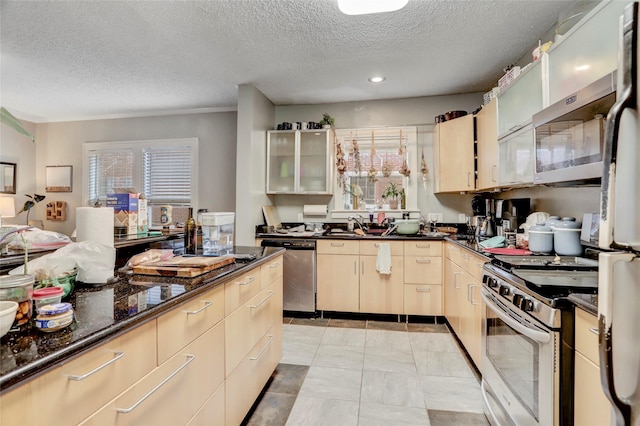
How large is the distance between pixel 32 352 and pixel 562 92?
251 centimetres

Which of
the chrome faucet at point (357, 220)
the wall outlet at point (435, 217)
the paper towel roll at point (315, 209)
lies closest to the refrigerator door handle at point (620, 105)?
the chrome faucet at point (357, 220)

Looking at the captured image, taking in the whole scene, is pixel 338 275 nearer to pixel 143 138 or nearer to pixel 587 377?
pixel 587 377

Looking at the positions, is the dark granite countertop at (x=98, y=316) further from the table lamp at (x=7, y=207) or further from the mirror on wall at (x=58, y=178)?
the mirror on wall at (x=58, y=178)

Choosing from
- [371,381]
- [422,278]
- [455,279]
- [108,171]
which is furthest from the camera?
[108,171]

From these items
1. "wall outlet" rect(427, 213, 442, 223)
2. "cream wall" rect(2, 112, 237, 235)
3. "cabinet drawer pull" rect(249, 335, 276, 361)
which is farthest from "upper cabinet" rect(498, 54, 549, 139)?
"cream wall" rect(2, 112, 237, 235)

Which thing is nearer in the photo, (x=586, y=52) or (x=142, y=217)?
(x=586, y=52)

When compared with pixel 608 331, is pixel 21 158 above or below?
above

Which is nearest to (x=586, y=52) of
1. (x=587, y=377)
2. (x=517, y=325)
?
(x=517, y=325)

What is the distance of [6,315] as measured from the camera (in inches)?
26.9

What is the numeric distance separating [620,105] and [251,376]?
1.88m

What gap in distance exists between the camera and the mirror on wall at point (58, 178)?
4.82 m

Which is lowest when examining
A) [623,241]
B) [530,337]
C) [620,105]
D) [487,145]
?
[530,337]

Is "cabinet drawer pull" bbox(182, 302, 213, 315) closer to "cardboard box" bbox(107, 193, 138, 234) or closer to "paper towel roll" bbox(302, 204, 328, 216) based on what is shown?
"cardboard box" bbox(107, 193, 138, 234)

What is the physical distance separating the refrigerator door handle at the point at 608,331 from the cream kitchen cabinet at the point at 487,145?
7.65 ft
